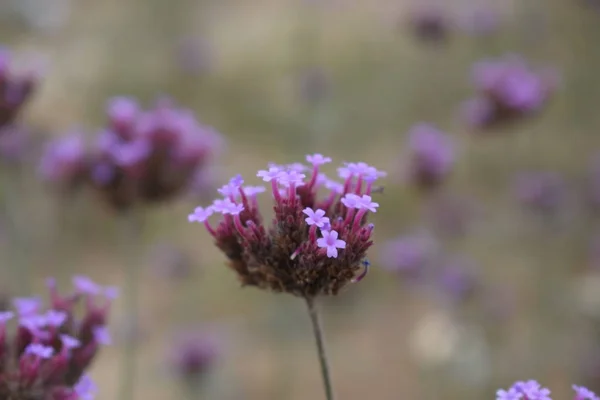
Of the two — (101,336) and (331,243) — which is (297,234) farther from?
(101,336)

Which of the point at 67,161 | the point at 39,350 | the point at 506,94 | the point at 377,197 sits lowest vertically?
the point at 39,350

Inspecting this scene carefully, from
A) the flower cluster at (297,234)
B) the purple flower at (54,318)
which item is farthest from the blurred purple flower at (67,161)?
the flower cluster at (297,234)

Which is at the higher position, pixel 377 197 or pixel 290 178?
pixel 377 197

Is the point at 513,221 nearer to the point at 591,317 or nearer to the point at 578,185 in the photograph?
the point at 578,185

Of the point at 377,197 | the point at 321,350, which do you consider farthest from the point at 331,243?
the point at 377,197

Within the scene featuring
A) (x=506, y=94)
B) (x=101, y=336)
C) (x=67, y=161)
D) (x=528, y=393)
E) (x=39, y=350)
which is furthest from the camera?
(x=506, y=94)

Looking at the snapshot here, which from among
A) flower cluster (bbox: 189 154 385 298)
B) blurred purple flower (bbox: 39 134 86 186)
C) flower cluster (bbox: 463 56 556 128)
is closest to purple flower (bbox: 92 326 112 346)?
flower cluster (bbox: 189 154 385 298)

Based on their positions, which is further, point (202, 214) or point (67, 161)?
point (67, 161)

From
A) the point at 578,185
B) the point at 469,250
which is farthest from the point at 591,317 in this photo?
the point at 469,250
